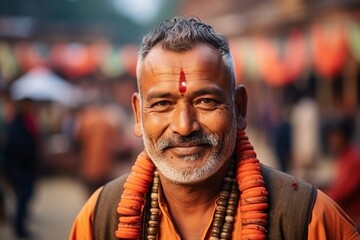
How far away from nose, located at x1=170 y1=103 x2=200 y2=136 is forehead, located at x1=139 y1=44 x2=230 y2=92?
0.10m

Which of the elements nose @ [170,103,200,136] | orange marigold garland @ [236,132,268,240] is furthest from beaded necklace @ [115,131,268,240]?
nose @ [170,103,200,136]

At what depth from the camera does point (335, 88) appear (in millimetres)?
15352

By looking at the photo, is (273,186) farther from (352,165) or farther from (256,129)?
(256,129)

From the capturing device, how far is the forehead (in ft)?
7.95

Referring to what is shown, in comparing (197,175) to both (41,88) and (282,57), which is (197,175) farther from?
(41,88)

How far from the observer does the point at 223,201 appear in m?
2.54

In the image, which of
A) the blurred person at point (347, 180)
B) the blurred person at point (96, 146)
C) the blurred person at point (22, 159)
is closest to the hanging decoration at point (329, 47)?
the blurred person at point (96, 146)

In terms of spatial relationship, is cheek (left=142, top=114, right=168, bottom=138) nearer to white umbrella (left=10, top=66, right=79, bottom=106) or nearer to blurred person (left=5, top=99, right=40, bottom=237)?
blurred person (left=5, top=99, right=40, bottom=237)

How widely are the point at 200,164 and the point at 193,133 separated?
13 centimetres

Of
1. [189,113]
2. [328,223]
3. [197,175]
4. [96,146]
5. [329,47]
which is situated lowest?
[328,223]

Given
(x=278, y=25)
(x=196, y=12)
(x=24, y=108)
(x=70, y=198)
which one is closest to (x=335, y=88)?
(x=278, y=25)

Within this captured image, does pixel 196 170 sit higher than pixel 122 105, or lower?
lower

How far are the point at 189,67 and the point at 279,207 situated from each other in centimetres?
66

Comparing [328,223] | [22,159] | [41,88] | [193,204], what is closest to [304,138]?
[22,159]
